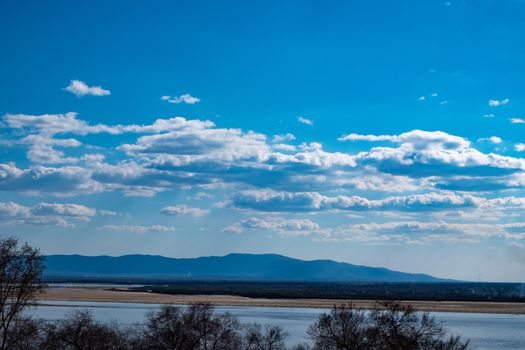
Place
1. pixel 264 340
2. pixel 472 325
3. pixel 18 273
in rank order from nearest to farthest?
pixel 18 273 < pixel 264 340 < pixel 472 325

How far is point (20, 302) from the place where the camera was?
114 ft

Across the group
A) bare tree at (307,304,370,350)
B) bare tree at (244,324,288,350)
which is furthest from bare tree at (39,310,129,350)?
bare tree at (307,304,370,350)

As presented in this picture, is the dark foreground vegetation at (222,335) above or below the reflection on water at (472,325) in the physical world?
above

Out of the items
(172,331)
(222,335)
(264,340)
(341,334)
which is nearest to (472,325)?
(264,340)

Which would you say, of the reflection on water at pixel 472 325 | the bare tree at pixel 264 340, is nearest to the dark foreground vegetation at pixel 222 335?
the bare tree at pixel 264 340

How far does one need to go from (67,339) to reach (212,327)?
808 cm

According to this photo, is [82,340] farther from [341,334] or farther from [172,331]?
[341,334]

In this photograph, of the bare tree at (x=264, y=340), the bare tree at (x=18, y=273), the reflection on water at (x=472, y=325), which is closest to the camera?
the bare tree at (x=18, y=273)

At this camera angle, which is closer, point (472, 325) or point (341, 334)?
point (341, 334)

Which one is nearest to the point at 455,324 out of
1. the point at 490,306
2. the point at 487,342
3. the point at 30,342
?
the point at 487,342

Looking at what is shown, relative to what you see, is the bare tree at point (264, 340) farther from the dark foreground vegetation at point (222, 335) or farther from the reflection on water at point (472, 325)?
the reflection on water at point (472, 325)

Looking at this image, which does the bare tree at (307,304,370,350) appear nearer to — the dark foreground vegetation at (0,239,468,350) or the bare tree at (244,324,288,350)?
the dark foreground vegetation at (0,239,468,350)

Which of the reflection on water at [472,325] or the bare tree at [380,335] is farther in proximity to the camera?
the reflection on water at [472,325]

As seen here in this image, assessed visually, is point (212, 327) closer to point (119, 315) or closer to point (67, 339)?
point (67, 339)
